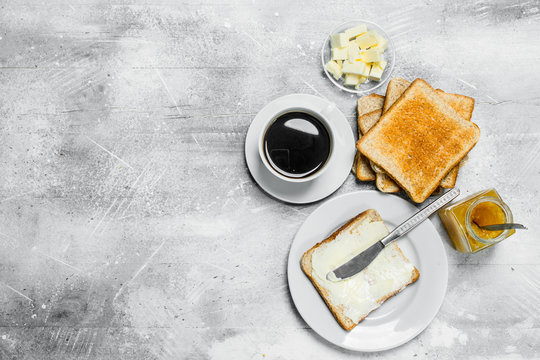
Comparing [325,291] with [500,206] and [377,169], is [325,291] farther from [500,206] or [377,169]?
[500,206]

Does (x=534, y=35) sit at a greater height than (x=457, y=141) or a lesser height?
greater

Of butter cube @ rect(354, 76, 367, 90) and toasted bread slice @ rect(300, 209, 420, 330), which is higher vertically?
butter cube @ rect(354, 76, 367, 90)

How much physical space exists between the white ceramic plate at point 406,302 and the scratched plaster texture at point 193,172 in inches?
3.0

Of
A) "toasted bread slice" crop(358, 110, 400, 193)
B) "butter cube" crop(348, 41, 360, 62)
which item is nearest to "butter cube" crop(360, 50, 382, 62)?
"butter cube" crop(348, 41, 360, 62)

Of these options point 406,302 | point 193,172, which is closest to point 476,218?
point 406,302

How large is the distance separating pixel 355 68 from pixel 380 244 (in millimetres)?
449

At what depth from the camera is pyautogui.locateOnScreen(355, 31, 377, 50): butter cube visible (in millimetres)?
1116

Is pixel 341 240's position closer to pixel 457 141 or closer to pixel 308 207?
pixel 308 207

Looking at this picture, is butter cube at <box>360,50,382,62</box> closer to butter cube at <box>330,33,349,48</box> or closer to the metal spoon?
butter cube at <box>330,33,349,48</box>

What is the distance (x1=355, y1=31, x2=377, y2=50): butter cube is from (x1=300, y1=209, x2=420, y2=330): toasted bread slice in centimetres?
42

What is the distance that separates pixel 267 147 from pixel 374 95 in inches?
13.2

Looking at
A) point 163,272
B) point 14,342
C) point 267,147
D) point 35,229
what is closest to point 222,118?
point 267,147

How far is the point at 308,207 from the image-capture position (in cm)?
114

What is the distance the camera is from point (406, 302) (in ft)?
3.63
